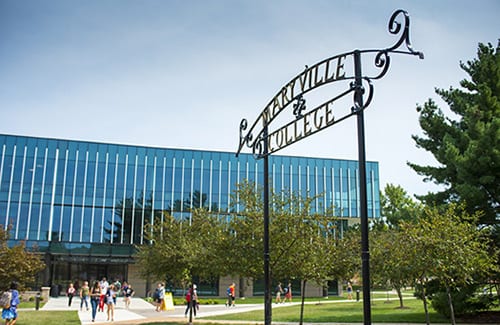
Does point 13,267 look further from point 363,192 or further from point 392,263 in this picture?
point 363,192

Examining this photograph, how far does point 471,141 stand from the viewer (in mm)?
19609

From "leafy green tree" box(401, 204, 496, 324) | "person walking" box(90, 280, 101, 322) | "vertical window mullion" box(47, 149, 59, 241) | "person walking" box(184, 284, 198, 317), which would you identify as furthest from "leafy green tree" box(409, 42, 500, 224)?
"vertical window mullion" box(47, 149, 59, 241)

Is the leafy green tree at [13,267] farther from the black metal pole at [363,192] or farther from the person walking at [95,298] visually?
the black metal pole at [363,192]

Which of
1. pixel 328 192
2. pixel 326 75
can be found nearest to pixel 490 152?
pixel 326 75

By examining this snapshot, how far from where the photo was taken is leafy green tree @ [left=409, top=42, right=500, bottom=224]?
766 inches

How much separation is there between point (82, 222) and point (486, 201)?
35.2 m

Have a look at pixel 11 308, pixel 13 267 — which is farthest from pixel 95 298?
pixel 11 308

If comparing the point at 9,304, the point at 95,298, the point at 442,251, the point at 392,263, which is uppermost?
the point at 442,251

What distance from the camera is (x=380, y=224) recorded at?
43375 mm

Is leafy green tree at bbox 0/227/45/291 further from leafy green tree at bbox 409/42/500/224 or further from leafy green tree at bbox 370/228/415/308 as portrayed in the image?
leafy green tree at bbox 409/42/500/224

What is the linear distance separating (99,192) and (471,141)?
34.9m

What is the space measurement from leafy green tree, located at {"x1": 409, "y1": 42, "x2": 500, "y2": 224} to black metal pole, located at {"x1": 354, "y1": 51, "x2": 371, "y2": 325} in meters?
12.9

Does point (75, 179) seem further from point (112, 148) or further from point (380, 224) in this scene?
point (380, 224)

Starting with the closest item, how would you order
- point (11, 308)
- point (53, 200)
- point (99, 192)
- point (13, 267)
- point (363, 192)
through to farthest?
point (363, 192)
point (11, 308)
point (13, 267)
point (53, 200)
point (99, 192)
